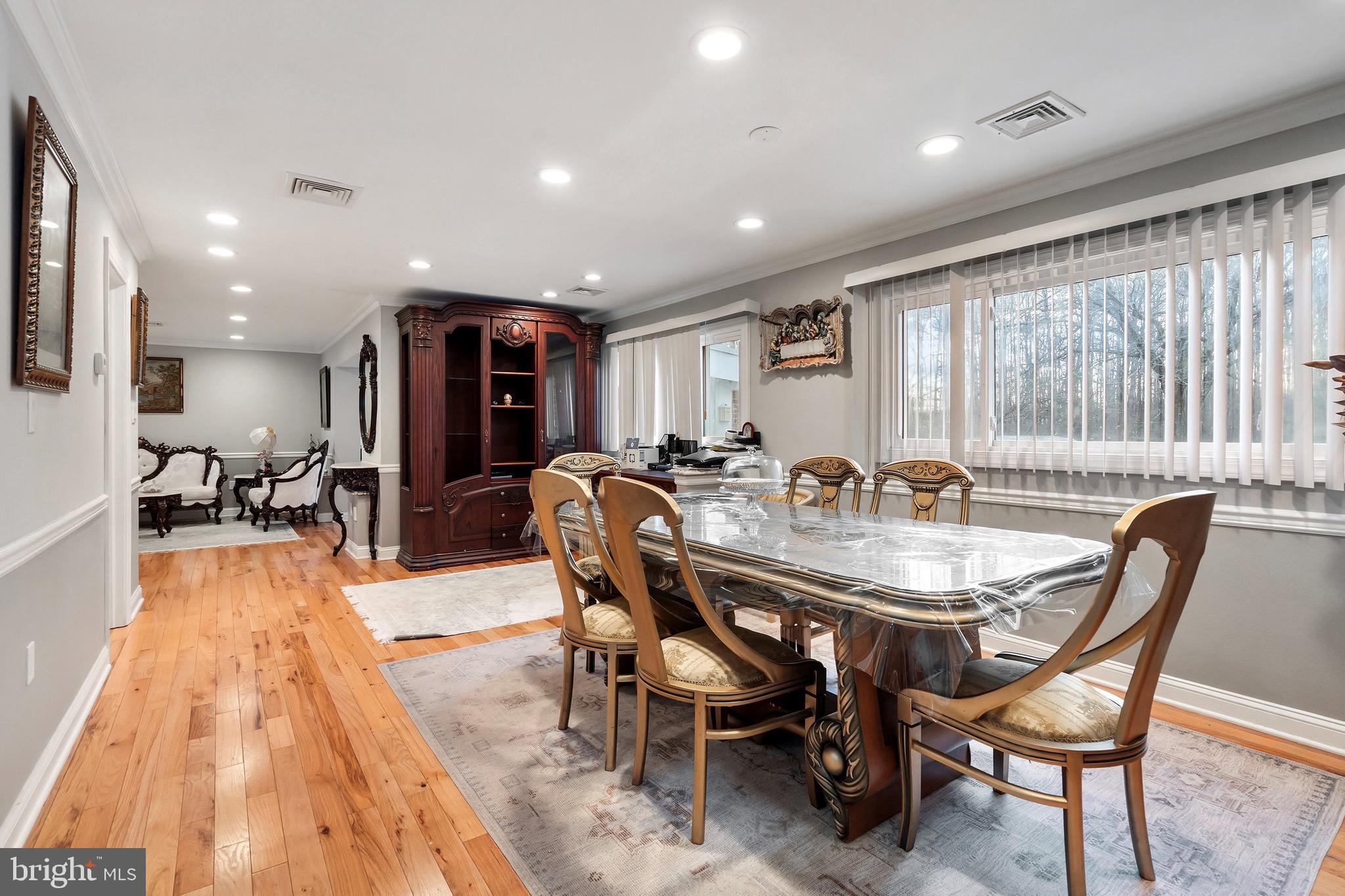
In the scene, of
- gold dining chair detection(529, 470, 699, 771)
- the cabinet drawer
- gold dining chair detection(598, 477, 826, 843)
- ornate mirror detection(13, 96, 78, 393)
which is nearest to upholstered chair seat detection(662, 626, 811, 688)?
gold dining chair detection(598, 477, 826, 843)

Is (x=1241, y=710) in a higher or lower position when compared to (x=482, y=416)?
lower

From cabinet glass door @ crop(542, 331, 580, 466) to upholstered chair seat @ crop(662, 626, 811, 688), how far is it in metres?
4.07

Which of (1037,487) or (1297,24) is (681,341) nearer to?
(1037,487)

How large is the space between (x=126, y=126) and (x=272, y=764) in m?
2.35

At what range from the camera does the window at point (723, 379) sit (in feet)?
15.2

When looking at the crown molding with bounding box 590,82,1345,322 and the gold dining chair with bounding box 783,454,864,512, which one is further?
the gold dining chair with bounding box 783,454,864,512

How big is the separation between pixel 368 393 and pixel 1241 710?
6.25 meters

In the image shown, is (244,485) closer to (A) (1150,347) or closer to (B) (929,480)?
(B) (929,480)

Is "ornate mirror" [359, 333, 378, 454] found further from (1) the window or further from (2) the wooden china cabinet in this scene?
(1) the window

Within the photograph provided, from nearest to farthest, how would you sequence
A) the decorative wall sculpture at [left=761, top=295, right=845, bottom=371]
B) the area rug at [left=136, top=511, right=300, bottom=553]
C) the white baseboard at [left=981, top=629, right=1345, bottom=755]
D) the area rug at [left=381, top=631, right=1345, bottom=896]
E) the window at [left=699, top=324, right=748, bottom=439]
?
1. the area rug at [left=381, top=631, right=1345, bottom=896]
2. the white baseboard at [left=981, top=629, right=1345, bottom=755]
3. the decorative wall sculpture at [left=761, top=295, right=845, bottom=371]
4. the window at [left=699, top=324, right=748, bottom=439]
5. the area rug at [left=136, top=511, right=300, bottom=553]

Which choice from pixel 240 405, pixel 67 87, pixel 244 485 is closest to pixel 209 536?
pixel 244 485

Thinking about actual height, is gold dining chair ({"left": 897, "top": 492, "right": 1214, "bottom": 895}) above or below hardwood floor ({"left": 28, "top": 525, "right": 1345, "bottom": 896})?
above

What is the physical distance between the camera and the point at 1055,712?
4.67ft

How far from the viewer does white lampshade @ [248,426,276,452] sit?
8102 millimetres
